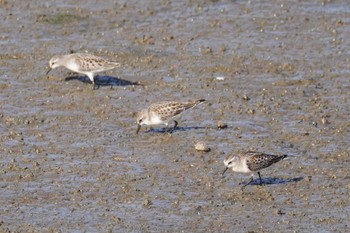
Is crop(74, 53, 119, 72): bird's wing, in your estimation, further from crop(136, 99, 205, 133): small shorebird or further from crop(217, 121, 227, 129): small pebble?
crop(217, 121, 227, 129): small pebble

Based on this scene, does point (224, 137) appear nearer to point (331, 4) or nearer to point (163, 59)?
point (163, 59)

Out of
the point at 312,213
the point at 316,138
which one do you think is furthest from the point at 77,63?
the point at 312,213

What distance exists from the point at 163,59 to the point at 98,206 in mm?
6630

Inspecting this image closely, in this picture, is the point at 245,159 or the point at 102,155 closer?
the point at 245,159

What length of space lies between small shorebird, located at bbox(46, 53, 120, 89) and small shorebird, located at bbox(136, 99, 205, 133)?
2.31m

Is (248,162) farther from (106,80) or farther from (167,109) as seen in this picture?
(106,80)

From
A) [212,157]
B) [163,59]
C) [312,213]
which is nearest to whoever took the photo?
[312,213]

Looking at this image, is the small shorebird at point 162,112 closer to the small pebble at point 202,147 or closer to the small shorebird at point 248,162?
the small pebble at point 202,147

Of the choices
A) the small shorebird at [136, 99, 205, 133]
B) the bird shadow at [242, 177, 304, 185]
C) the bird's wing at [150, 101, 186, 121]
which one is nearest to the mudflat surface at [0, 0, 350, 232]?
the bird shadow at [242, 177, 304, 185]

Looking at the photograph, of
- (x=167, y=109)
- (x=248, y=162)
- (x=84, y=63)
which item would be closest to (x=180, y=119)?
(x=167, y=109)

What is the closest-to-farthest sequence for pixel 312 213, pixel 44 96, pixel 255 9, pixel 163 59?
pixel 312 213 → pixel 44 96 → pixel 163 59 → pixel 255 9

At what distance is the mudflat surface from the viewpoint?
14.6 metres

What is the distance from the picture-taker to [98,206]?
579 inches

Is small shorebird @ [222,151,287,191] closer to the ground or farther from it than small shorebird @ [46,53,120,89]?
farther from it
